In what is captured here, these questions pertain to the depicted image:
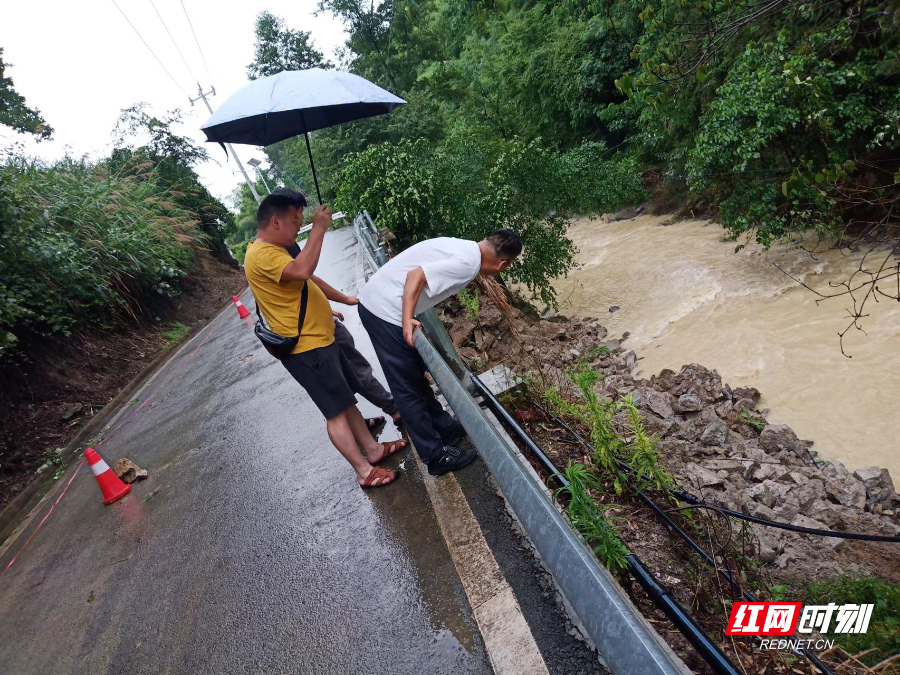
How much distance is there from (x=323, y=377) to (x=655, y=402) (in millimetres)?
3987

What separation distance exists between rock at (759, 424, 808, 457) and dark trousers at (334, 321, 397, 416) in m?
3.67

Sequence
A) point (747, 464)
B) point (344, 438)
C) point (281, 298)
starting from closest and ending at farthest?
point (281, 298)
point (344, 438)
point (747, 464)

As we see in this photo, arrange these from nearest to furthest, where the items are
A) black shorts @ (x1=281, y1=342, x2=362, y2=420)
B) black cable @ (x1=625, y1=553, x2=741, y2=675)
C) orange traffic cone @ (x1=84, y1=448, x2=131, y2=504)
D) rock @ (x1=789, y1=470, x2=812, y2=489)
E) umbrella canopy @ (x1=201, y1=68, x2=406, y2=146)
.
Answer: black cable @ (x1=625, y1=553, x2=741, y2=675)
black shorts @ (x1=281, y1=342, x2=362, y2=420)
umbrella canopy @ (x1=201, y1=68, x2=406, y2=146)
rock @ (x1=789, y1=470, x2=812, y2=489)
orange traffic cone @ (x1=84, y1=448, x2=131, y2=504)

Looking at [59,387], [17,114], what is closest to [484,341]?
[59,387]

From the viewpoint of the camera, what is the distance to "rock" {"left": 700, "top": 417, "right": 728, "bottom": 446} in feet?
15.4

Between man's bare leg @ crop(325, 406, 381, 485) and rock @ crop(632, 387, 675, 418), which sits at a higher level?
man's bare leg @ crop(325, 406, 381, 485)

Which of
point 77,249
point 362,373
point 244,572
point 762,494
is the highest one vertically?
point 77,249

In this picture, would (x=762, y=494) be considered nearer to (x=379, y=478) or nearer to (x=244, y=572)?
(x=379, y=478)

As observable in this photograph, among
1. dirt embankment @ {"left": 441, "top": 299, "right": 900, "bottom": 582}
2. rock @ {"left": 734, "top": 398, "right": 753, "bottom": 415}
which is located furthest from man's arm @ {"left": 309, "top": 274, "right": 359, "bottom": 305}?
rock @ {"left": 734, "top": 398, "right": 753, "bottom": 415}

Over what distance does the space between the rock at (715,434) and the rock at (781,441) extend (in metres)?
0.41

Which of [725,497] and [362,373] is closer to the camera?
[725,497]

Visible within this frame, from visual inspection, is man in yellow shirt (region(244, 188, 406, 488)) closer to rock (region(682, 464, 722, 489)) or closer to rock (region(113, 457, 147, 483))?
rock (region(682, 464, 722, 489))

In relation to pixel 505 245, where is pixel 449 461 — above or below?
below

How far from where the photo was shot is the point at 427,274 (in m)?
2.76
